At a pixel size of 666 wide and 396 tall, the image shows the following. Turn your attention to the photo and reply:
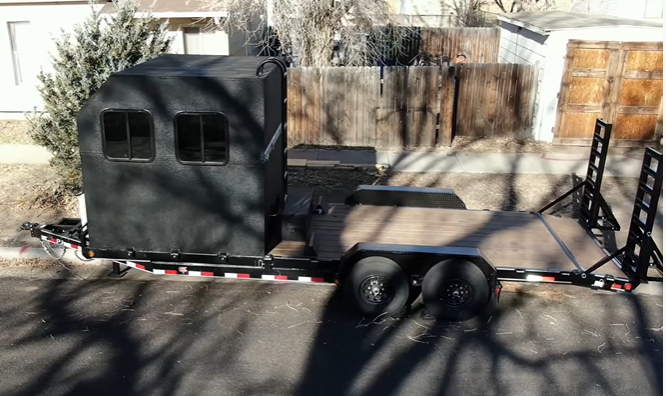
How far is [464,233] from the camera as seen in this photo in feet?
27.0

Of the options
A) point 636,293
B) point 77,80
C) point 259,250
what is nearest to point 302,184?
point 77,80

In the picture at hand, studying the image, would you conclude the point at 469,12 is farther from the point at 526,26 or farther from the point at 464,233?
the point at 464,233

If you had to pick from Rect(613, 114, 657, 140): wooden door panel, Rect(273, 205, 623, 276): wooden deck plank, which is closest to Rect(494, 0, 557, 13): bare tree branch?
Rect(613, 114, 657, 140): wooden door panel

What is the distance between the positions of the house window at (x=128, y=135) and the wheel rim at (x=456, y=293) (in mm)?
3527

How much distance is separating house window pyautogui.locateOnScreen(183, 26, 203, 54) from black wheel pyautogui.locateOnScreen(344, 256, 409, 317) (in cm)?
1118

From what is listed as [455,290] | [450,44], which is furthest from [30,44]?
[450,44]

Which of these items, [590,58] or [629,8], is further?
[629,8]

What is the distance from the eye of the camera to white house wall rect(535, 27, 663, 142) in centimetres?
1427

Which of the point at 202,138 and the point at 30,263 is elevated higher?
the point at 202,138

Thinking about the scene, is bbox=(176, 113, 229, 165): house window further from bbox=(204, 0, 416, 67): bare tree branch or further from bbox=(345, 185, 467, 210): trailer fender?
bbox=(204, 0, 416, 67): bare tree branch

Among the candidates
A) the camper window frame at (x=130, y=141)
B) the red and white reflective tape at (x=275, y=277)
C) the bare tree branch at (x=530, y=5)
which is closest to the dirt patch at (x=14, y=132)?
the camper window frame at (x=130, y=141)

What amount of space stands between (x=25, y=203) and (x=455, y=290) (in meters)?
7.54

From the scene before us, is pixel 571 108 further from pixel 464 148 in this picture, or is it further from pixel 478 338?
pixel 478 338

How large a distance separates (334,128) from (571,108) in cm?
541
